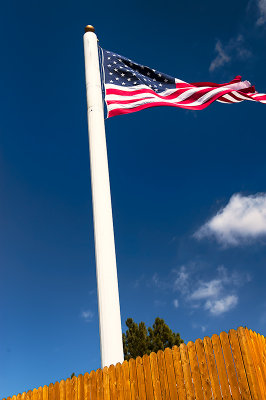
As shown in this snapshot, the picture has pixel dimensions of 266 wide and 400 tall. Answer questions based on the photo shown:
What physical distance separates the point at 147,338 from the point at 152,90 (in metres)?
15.6

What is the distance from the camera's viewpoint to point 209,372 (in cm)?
573

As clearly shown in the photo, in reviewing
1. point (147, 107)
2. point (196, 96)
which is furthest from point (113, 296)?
point (196, 96)

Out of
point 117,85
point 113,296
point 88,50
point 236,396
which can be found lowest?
point 236,396

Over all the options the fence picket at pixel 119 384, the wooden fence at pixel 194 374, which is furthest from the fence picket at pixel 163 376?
the fence picket at pixel 119 384

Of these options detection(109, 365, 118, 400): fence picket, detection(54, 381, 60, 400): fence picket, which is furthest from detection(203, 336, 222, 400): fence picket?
detection(54, 381, 60, 400): fence picket

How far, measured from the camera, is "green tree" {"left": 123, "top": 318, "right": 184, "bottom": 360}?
2183cm

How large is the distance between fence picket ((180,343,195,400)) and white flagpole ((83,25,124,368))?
1291mm

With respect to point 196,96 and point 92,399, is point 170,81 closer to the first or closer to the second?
point 196,96

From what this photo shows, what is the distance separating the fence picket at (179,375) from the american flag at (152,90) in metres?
5.31

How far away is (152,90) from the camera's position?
1051cm

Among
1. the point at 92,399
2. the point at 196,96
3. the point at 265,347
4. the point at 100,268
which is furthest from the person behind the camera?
the point at 196,96

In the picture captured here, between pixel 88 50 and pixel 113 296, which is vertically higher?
pixel 88 50

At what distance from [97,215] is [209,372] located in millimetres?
3468

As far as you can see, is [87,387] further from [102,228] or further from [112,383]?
[102,228]
